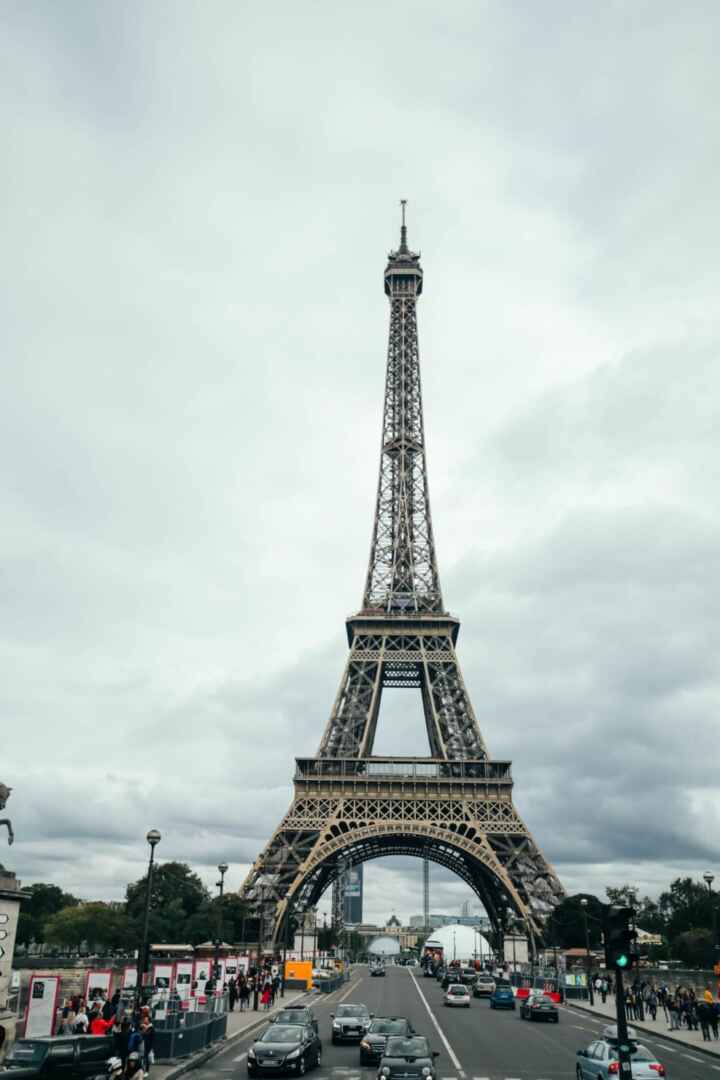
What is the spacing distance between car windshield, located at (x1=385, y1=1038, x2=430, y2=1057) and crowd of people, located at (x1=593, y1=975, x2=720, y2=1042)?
66.1ft

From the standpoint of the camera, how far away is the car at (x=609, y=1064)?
22172 millimetres

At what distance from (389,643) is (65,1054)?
69.0 meters

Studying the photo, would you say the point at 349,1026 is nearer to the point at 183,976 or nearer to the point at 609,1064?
the point at 183,976

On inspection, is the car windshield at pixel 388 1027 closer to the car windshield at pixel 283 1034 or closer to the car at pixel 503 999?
the car windshield at pixel 283 1034

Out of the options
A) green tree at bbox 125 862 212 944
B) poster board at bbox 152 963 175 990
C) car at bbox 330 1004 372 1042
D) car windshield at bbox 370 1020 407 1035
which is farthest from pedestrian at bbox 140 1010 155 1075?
green tree at bbox 125 862 212 944

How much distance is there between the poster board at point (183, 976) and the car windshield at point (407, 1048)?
1807cm

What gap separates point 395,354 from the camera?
110 m

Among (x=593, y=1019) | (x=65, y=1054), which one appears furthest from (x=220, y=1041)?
(x=593, y=1019)

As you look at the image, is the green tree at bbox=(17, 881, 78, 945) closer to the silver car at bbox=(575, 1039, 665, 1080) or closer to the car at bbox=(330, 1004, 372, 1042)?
the car at bbox=(330, 1004, 372, 1042)

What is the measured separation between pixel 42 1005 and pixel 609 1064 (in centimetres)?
1599

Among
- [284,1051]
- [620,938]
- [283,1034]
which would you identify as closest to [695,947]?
[283,1034]

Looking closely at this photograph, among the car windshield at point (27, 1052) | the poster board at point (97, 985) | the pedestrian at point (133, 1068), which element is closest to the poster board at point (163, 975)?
the poster board at point (97, 985)

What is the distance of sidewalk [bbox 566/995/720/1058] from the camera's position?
115 feet

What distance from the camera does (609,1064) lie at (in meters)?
22.1
